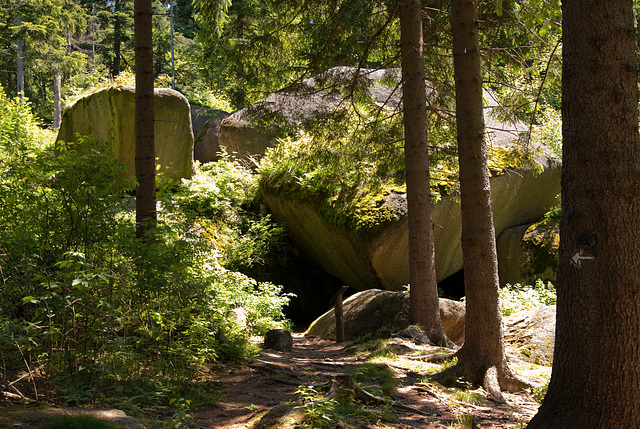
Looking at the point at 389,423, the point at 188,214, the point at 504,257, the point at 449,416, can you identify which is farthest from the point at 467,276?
the point at 504,257

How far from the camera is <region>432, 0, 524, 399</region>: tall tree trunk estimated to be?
5.68 meters

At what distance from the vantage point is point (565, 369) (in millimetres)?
3301

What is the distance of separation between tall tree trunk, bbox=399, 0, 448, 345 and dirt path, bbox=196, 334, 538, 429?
1.41 m

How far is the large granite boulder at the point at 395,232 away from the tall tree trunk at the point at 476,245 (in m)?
3.27

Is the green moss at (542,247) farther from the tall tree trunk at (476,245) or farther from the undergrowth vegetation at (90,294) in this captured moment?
the undergrowth vegetation at (90,294)

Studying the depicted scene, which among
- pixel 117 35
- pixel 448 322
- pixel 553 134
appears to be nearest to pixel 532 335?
pixel 448 322

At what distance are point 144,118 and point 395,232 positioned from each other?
210 inches

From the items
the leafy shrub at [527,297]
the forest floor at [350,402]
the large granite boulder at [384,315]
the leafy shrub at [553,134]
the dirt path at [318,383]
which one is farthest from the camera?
the leafy shrub at [553,134]

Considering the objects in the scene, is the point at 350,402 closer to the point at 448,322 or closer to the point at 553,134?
the point at 448,322

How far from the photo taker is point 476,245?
5.72 meters

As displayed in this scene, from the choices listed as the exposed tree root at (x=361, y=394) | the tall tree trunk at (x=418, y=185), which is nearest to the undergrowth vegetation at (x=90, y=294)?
the exposed tree root at (x=361, y=394)

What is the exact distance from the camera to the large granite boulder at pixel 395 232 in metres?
10.2

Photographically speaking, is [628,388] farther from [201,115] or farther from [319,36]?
[201,115]

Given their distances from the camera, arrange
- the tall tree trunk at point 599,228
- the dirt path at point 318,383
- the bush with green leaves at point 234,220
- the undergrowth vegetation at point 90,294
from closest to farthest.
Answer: the tall tree trunk at point 599,228 → the undergrowth vegetation at point 90,294 → the dirt path at point 318,383 → the bush with green leaves at point 234,220
